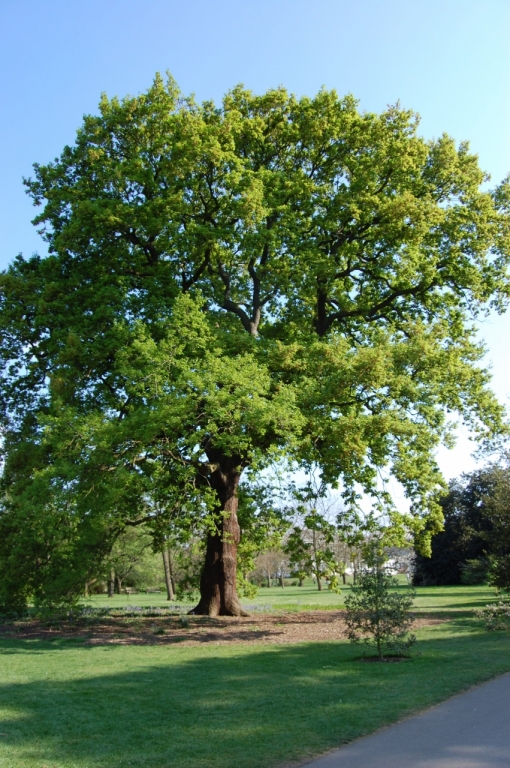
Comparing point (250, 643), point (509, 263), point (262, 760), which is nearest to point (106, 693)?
point (262, 760)

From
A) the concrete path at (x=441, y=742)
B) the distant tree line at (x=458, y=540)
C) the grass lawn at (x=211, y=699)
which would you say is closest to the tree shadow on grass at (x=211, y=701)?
the grass lawn at (x=211, y=699)

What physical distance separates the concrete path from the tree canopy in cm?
798

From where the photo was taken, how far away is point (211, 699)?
8898 mm

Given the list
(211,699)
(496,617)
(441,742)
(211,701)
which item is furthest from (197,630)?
(441,742)

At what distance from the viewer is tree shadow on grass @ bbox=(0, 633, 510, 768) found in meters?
6.43

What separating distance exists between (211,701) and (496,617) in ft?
37.8

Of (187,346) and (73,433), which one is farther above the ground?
(187,346)

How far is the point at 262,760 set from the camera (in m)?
6.06

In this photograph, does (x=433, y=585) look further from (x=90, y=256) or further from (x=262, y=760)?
(x=262, y=760)

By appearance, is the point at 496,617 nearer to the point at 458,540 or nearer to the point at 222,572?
the point at 222,572

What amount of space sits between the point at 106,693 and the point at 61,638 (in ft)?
29.7

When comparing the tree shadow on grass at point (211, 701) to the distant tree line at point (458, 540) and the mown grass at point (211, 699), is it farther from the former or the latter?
the distant tree line at point (458, 540)

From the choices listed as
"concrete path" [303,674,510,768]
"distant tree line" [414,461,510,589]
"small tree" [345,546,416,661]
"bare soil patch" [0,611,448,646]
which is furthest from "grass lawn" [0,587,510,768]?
"distant tree line" [414,461,510,589]

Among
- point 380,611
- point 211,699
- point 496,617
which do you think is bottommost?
point 496,617
